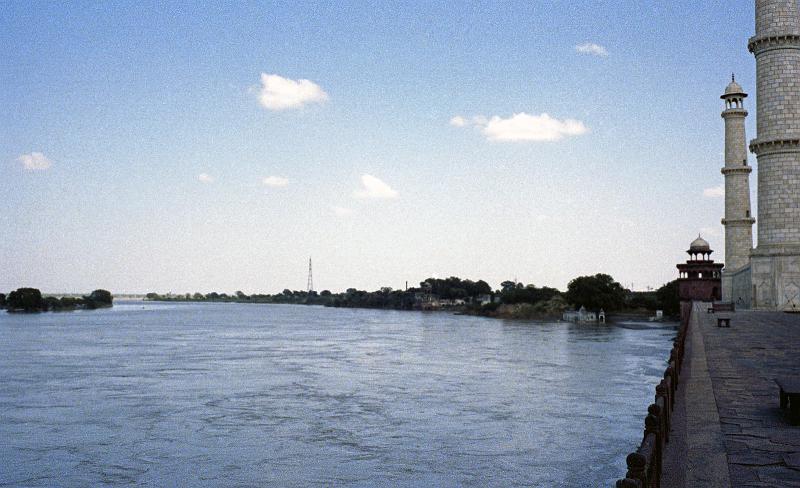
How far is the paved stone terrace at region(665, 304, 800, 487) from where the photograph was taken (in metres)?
8.12

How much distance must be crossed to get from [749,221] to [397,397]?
145ft

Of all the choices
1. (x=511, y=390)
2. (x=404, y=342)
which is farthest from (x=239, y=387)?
(x=404, y=342)

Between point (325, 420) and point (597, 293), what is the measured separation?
91.6 metres

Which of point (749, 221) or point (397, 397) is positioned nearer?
point (397, 397)

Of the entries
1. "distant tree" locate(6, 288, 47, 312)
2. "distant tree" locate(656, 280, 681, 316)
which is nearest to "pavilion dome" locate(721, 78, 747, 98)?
"distant tree" locate(656, 280, 681, 316)

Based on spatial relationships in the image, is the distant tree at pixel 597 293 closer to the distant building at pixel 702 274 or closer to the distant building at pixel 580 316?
the distant building at pixel 580 316

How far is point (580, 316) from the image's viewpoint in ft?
344

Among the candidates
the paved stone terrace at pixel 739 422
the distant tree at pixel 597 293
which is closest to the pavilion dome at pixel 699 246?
the distant tree at pixel 597 293

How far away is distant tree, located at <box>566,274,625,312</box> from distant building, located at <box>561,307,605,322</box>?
5.78ft

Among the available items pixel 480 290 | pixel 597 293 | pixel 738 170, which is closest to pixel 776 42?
pixel 738 170

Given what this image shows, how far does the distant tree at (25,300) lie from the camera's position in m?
177

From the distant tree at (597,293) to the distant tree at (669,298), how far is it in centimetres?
665

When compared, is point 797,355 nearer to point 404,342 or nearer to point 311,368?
point 311,368

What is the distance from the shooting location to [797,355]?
62.2ft
